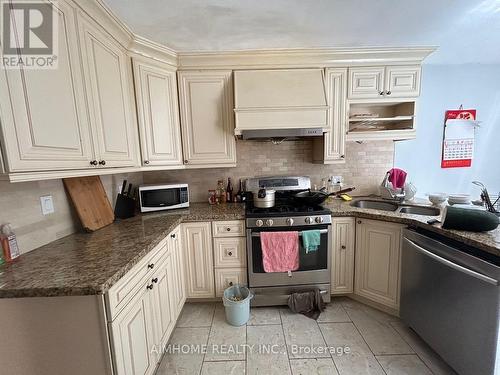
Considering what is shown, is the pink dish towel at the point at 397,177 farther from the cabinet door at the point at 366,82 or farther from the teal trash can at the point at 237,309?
the teal trash can at the point at 237,309

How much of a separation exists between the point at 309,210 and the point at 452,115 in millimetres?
2086

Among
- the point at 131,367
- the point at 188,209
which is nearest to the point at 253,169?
the point at 188,209

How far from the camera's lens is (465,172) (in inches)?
101

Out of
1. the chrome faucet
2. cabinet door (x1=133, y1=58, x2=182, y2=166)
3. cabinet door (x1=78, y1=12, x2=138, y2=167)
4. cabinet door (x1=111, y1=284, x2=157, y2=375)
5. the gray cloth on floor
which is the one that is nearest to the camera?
cabinet door (x1=111, y1=284, x2=157, y2=375)

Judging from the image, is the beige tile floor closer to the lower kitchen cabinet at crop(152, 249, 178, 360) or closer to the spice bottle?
the lower kitchen cabinet at crop(152, 249, 178, 360)

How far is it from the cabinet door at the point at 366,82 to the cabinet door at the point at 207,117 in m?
1.21

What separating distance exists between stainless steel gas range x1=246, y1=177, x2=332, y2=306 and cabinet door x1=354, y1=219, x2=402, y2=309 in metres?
0.30

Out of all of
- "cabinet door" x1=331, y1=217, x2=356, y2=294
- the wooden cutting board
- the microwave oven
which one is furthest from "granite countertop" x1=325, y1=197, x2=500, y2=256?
the wooden cutting board

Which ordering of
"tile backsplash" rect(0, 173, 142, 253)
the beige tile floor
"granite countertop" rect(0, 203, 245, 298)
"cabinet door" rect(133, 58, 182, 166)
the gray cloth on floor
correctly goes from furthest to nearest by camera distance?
the gray cloth on floor → "cabinet door" rect(133, 58, 182, 166) → the beige tile floor → "tile backsplash" rect(0, 173, 142, 253) → "granite countertop" rect(0, 203, 245, 298)

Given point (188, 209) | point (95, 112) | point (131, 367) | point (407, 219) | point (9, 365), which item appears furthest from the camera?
point (188, 209)

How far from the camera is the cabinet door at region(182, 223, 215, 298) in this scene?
2039 millimetres

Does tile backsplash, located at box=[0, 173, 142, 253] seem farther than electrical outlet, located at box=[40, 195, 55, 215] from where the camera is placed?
No

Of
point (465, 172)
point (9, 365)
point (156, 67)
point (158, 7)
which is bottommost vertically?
point (9, 365)

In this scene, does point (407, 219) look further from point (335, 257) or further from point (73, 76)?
point (73, 76)
